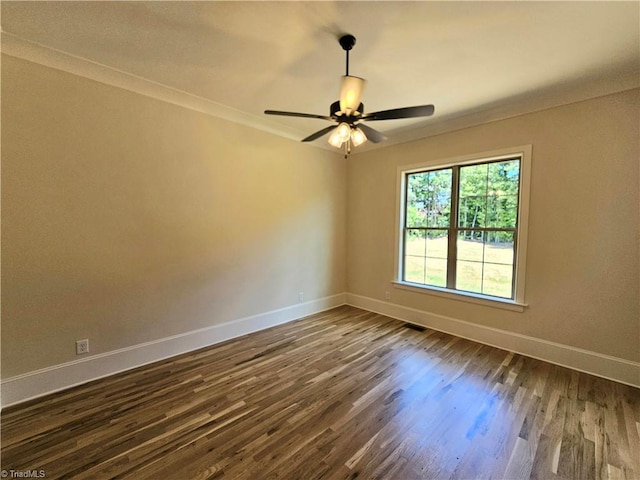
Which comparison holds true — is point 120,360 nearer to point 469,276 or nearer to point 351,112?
point 351,112

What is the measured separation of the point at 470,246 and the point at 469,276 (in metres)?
0.40

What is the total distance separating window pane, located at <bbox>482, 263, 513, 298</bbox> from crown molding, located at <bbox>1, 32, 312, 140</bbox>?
3472 millimetres

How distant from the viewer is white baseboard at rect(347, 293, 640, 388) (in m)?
2.48

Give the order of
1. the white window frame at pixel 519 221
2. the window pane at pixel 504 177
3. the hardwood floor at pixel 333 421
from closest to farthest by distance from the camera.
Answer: the hardwood floor at pixel 333 421 < the white window frame at pixel 519 221 < the window pane at pixel 504 177

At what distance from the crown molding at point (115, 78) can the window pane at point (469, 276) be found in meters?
3.28

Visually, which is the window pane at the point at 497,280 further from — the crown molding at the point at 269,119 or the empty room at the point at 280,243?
the crown molding at the point at 269,119

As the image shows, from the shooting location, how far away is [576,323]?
2.71 meters

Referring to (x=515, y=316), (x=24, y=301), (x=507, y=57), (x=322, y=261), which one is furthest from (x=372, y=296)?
(x=24, y=301)

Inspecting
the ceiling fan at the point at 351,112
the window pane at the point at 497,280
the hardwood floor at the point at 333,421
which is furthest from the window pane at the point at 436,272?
the ceiling fan at the point at 351,112

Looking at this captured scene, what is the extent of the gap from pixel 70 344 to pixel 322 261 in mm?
3140

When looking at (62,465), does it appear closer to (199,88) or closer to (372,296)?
(199,88)

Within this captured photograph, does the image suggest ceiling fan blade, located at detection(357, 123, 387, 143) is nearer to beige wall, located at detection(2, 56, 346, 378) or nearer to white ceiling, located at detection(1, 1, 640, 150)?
white ceiling, located at detection(1, 1, 640, 150)

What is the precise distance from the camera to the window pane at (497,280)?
320 cm

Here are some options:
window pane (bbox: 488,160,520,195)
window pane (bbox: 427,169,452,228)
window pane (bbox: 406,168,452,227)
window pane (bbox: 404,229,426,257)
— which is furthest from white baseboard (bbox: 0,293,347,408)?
window pane (bbox: 488,160,520,195)
